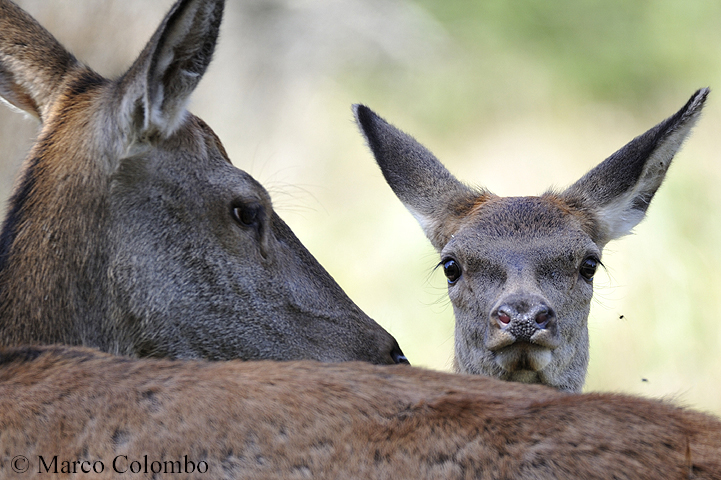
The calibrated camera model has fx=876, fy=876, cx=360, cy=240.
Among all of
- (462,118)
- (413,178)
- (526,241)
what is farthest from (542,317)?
(462,118)

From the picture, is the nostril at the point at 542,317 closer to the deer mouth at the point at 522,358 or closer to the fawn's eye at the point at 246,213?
the deer mouth at the point at 522,358

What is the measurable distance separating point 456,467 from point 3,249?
2.44m

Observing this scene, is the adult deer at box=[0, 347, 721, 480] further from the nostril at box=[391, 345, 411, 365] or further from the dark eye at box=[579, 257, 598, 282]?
the dark eye at box=[579, 257, 598, 282]

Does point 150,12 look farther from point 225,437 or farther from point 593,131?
point 225,437

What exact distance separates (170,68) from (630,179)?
3.11 m

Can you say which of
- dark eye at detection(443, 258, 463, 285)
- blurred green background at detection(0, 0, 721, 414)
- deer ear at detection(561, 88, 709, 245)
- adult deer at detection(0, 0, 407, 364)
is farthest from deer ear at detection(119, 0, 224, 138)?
blurred green background at detection(0, 0, 721, 414)

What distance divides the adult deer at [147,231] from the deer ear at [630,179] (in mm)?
1992

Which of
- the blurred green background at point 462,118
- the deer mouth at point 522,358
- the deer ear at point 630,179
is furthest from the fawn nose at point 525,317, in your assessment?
the blurred green background at point 462,118

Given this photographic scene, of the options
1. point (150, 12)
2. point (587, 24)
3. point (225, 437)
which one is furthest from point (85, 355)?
point (587, 24)

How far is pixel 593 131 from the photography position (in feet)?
39.6

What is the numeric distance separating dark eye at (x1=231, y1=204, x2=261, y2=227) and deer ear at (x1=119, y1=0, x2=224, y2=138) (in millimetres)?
500

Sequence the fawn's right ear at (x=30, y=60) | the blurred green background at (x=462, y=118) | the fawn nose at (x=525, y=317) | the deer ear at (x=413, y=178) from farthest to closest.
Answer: the blurred green background at (x=462, y=118)
the deer ear at (x=413, y=178)
the fawn nose at (x=525, y=317)
the fawn's right ear at (x=30, y=60)

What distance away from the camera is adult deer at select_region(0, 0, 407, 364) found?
12.8 feet

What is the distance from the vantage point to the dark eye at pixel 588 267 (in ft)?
17.3
